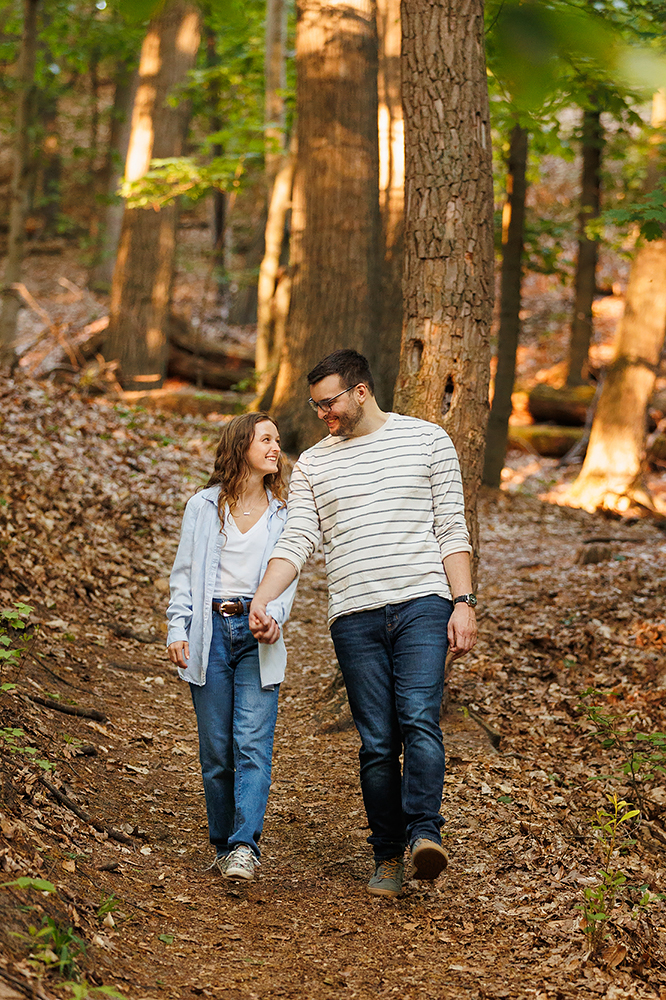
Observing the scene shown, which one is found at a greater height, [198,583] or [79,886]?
[198,583]

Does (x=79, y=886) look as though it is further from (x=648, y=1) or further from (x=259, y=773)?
(x=648, y=1)

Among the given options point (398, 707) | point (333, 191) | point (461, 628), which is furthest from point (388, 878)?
point (333, 191)

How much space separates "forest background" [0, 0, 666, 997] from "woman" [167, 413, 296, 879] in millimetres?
686

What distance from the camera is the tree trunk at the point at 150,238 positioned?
1395 centimetres

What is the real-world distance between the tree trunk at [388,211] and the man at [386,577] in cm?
747

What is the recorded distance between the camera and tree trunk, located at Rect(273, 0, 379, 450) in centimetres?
1012

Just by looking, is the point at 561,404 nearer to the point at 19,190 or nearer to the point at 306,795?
the point at 19,190

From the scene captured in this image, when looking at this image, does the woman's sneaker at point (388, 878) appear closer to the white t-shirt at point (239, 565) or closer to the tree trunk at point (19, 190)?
the white t-shirt at point (239, 565)

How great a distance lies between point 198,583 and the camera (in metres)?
3.93

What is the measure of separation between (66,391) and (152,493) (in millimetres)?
2725

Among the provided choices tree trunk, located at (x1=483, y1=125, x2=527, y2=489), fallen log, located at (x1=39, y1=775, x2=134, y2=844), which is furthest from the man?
tree trunk, located at (x1=483, y1=125, x2=527, y2=489)

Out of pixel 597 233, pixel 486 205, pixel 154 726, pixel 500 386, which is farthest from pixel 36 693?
pixel 597 233

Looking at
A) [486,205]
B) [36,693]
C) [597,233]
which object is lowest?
[36,693]

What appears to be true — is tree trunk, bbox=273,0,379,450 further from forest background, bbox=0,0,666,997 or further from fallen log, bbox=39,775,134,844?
fallen log, bbox=39,775,134,844
